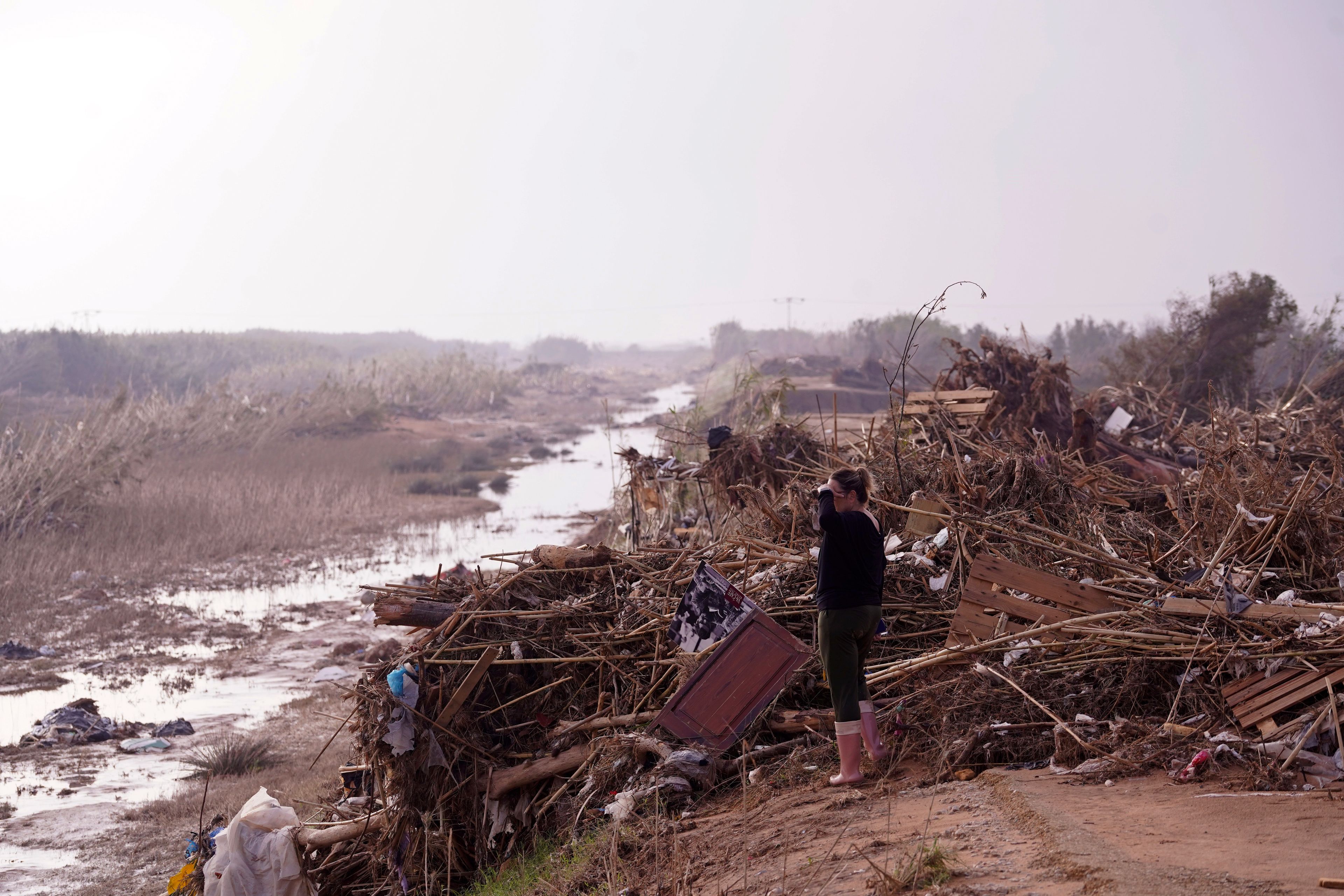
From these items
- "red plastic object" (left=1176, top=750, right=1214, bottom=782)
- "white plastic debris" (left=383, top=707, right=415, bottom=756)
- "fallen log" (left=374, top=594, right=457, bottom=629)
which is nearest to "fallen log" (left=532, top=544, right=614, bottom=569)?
"fallen log" (left=374, top=594, right=457, bottom=629)

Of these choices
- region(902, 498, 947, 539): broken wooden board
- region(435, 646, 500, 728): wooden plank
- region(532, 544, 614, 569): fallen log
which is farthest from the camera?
region(902, 498, 947, 539): broken wooden board

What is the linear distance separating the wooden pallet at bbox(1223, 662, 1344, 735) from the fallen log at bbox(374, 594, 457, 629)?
4563 mm

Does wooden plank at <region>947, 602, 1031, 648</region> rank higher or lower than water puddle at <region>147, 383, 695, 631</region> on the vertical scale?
higher

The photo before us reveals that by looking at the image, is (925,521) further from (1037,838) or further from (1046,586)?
(1037,838)

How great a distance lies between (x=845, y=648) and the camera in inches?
190

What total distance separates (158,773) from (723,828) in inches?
242

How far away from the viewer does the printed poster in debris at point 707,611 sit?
5.58 meters

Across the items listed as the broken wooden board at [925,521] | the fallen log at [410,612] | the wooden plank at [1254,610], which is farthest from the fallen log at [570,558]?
the wooden plank at [1254,610]

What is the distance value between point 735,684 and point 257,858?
2.91 meters

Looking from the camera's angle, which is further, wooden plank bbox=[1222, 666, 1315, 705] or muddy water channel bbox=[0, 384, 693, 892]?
muddy water channel bbox=[0, 384, 693, 892]

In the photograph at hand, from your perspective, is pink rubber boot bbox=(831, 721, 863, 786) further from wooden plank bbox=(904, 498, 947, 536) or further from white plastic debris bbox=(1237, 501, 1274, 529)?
white plastic debris bbox=(1237, 501, 1274, 529)

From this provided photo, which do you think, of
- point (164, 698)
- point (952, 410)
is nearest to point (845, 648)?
point (952, 410)

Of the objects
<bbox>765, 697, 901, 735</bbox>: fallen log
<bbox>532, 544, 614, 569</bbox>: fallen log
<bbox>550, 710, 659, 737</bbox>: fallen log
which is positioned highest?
<bbox>532, 544, 614, 569</bbox>: fallen log

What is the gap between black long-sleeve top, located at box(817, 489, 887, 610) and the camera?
477 centimetres
